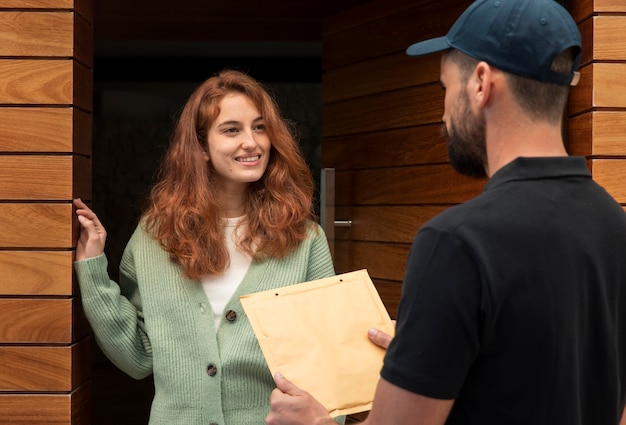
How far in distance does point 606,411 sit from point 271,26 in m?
3.59

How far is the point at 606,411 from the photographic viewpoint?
127 centimetres

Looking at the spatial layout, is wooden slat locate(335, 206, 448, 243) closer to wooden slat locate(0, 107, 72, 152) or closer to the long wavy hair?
the long wavy hair

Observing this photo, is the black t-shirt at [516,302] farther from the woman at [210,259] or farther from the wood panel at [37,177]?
the wood panel at [37,177]

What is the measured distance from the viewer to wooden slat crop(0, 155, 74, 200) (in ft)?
7.88

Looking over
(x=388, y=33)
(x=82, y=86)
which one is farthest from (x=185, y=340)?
(x=388, y=33)

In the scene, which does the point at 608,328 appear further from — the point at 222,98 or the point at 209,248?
the point at 222,98

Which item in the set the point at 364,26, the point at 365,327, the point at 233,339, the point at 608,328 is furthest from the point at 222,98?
the point at 608,328

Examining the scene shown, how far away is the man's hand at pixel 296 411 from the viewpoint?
1.59 m

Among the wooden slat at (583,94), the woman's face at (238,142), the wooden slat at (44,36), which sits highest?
the wooden slat at (44,36)

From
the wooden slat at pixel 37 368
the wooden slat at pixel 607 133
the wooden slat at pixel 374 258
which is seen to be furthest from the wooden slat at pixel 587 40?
the wooden slat at pixel 37 368

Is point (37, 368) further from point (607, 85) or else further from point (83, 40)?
point (607, 85)

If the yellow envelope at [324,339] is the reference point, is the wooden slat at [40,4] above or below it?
above

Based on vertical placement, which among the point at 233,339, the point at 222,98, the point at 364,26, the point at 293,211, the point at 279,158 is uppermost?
the point at 364,26

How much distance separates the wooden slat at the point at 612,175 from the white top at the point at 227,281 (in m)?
0.98
